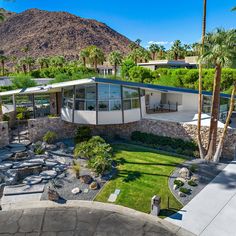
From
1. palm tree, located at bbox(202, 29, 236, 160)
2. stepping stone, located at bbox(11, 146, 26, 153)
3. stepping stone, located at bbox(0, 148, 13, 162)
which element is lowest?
stepping stone, located at bbox(0, 148, 13, 162)

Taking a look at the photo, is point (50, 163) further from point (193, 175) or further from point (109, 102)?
point (193, 175)

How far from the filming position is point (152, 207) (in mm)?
13602

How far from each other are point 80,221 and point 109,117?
11.8 metres

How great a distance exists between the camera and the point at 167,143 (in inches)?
925

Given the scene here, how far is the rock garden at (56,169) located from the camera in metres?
16.1

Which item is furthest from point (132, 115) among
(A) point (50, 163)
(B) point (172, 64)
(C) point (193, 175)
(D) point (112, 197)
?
(B) point (172, 64)

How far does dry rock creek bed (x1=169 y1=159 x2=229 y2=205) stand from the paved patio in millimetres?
447

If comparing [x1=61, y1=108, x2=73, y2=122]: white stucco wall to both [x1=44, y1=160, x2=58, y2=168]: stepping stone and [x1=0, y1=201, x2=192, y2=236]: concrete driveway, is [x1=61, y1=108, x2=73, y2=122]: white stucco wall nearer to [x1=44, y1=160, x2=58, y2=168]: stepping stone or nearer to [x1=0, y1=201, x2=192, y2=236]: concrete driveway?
[x1=44, y1=160, x2=58, y2=168]: stepping stone

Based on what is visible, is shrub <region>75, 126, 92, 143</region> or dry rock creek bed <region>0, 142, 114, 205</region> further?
shrub <region>75, 126, 92, 143</region>

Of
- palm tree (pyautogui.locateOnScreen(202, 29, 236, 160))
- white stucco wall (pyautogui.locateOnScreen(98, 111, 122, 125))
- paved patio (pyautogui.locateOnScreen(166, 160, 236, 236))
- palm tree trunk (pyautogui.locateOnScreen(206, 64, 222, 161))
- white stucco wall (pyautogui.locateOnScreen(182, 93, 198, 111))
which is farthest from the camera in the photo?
white stucco wall (pyautogui.locateOnScreen(182, 93, 198, 111))

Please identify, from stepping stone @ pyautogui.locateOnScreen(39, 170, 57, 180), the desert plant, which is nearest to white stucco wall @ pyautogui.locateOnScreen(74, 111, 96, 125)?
stepping stone @ pyautogui.locateOnScreen(39, 170, 57, 180)

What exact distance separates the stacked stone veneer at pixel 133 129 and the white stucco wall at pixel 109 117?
8.46 feet

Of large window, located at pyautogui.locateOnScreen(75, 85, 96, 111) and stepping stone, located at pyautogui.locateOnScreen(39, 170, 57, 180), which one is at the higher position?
large window, located at pyautogui.locateOnScreen(75, 85, 96, 111)

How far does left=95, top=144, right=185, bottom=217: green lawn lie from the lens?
48.7 feet
